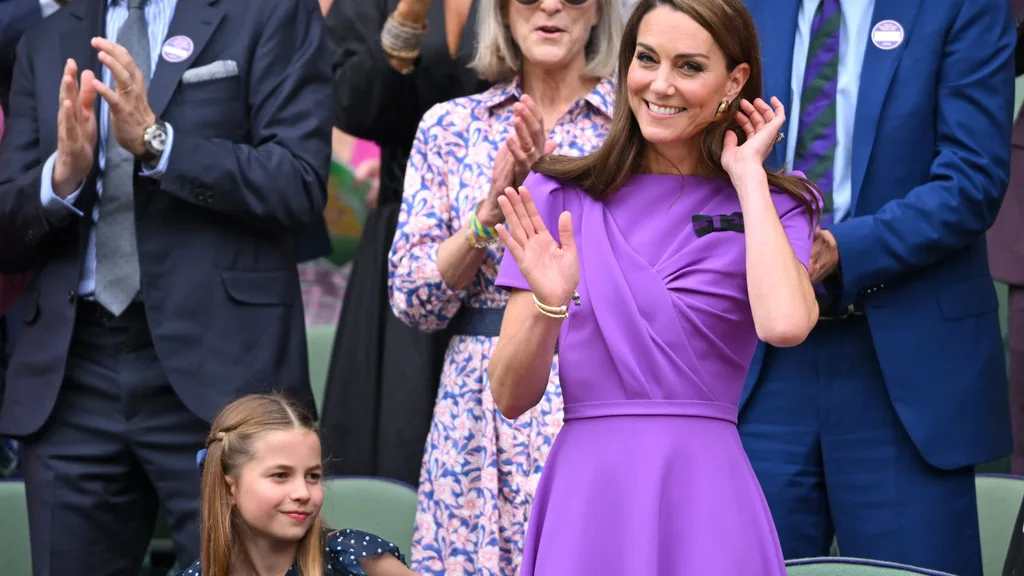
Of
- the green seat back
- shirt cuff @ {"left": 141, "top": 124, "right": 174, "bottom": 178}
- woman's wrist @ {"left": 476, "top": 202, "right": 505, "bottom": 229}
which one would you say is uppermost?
shirt cuff @ {"left": 141, "top": 124, "right": 174, "bottom": 178}

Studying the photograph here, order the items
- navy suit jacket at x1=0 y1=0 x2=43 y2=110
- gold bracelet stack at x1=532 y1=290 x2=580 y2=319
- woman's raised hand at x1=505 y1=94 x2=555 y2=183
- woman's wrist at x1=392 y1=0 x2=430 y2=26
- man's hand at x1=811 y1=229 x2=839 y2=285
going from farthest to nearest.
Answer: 1. navy suit jacket at x1=0 y1=0 x2=43 y2=110
2. woman's wrist at x1=392 y1=0 x2=430 y2=26
3. man's hand at x1=811 y1=229 x2=839 y2=285
4. woman's raised hand at x1=505 y1=94 x2=555 y2=183
5. gold bracelet stack at x1=532 y1=290 x2=580 y2=319

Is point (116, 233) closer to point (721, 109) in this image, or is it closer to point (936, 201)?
point (721, 109)

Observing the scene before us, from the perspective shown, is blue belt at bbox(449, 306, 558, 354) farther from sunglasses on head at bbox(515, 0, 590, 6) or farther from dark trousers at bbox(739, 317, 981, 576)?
sunglasses on head at bbox(515, 0, 590, 6)

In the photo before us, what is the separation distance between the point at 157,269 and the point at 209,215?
0.64 ft

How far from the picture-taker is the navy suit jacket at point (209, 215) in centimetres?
382

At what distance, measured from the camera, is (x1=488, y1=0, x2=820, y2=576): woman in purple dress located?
2605mm

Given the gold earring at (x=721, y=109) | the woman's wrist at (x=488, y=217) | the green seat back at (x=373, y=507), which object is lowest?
the green seat back at (x=373, y=507)

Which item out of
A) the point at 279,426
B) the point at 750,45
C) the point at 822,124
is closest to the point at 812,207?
the point at 750,45

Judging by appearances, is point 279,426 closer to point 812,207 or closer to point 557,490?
point 557,490

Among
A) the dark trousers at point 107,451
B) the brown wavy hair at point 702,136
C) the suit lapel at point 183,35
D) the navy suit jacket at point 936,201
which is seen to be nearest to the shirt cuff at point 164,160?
the suit lapel at point 183,35

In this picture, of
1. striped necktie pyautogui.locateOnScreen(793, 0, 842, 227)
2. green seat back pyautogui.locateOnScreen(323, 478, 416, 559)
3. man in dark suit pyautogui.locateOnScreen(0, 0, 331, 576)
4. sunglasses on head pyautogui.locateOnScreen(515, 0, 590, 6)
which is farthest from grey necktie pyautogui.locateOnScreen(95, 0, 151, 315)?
striped necktie pyautogui.locateOnScreen(793, 0, 842, 227)

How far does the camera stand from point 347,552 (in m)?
3.32

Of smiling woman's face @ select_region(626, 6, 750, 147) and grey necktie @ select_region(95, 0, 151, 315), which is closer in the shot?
smiling woman's face @ select_region(626, 6, 750, 147)

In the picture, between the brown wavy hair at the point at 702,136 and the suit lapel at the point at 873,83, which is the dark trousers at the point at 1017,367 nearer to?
the suit lapel at the point at 873,83
